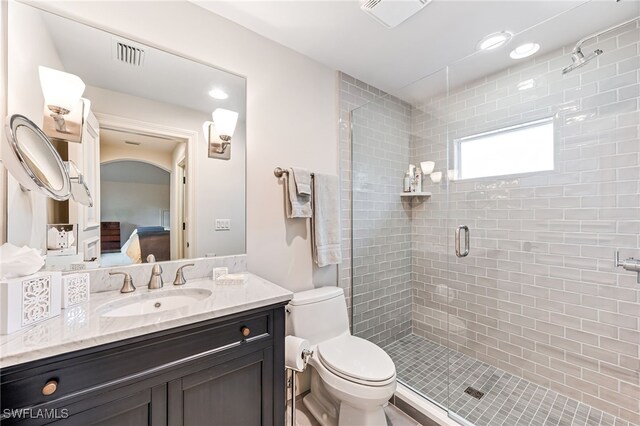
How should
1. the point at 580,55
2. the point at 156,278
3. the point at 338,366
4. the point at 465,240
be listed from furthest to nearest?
the point at 465,240 < the point at 580,55 < the point at 338,366 < the point at 156,278

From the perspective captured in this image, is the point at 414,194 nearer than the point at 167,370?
No

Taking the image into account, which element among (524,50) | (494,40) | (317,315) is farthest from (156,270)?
(524,50)

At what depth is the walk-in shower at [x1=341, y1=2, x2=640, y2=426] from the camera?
154 cm

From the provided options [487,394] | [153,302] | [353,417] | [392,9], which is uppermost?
[392,9]

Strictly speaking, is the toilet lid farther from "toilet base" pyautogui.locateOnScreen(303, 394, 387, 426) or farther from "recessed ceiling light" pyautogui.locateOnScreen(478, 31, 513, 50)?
"recessed ceiling light" pyautogui.locateOnScreen(478, 31, 513, 50)

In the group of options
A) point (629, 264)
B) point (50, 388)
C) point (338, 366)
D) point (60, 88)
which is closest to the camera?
point (50, 388)

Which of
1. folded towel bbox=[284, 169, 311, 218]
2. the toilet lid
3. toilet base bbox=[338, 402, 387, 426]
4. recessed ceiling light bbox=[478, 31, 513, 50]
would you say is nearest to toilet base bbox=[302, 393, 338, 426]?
toilet base bbox=[338, 402, 387, 426]

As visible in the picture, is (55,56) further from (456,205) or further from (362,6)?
(456,205)

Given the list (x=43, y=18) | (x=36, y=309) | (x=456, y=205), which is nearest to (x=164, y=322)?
(x=36, y=309)

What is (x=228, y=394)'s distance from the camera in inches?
38.5

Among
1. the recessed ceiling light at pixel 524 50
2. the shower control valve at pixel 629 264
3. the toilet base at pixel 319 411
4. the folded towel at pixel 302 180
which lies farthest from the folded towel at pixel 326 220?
the shower control valve at pixel 629 264

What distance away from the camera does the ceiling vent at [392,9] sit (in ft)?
4.50

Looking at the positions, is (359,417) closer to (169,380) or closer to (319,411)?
(319,411)

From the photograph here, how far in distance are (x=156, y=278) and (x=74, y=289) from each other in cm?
30
